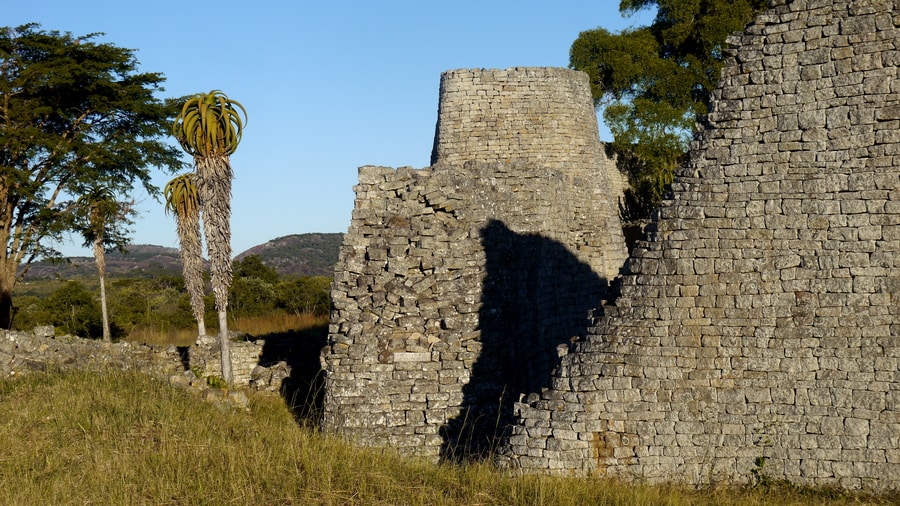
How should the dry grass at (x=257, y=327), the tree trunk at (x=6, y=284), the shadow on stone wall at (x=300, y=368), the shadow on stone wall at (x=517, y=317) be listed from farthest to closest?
the dry grass at (x=257, y=327)
the tree trunk at (x=6, y=284)
the shadow on stone wall at (x=300, y=368)
the shadow on stone wall at (x=517, y=317)

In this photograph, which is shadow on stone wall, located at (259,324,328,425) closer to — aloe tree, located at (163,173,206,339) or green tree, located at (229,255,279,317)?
aloe tree, located at (163,173,206,339)

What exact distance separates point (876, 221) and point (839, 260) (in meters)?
0.45

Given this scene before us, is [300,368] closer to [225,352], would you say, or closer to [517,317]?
[225,352]

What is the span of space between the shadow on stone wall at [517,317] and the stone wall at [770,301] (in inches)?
113

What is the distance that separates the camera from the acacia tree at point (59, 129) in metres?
23.8

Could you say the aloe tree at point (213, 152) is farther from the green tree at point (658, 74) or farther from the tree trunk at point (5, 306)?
the green tree at point (658, 74)

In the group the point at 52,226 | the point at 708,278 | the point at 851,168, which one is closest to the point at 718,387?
the point at 708,278

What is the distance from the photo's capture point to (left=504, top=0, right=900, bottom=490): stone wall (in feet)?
27.7

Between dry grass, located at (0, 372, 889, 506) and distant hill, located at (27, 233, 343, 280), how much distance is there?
65.3 m

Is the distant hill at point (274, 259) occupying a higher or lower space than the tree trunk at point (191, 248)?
higher

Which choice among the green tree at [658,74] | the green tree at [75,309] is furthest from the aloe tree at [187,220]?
the green tree at [658,74]

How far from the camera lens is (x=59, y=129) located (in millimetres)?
26062

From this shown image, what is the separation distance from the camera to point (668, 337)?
29.0 ft

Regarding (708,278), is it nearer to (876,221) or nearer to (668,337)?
(668,337)
